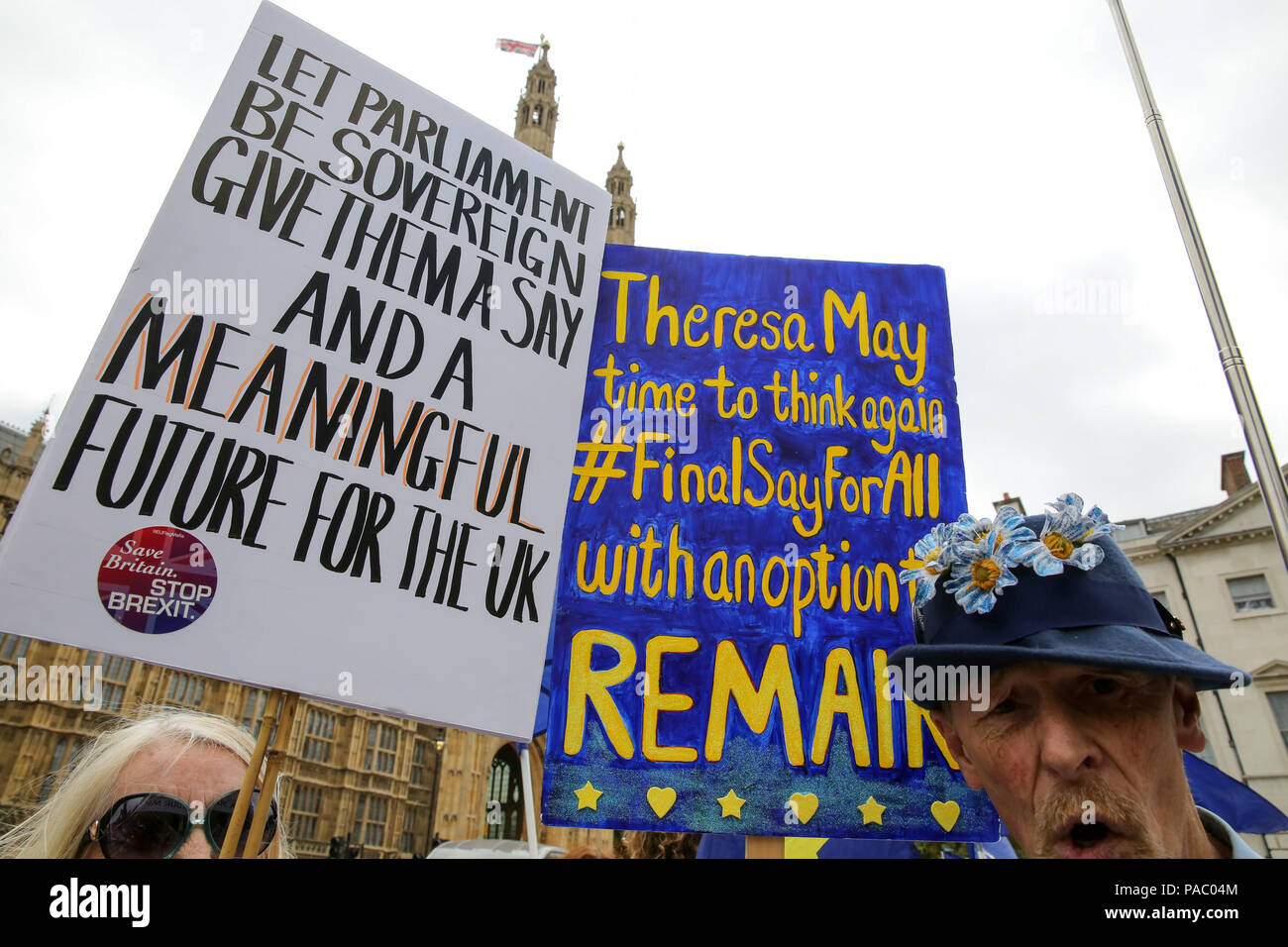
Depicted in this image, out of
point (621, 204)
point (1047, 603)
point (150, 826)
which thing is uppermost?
point (621, 204)

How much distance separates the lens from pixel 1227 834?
2025 millimetres

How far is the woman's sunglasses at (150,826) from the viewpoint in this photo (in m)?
2.09

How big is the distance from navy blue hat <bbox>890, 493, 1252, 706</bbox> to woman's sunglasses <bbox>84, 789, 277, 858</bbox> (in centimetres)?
202

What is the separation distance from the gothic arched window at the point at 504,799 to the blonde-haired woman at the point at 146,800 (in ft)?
99.3

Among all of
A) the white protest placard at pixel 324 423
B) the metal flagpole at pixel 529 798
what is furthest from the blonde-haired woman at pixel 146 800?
the metal flagpole at pixel 529 798

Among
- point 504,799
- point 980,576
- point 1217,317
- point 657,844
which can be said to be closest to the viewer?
point 980,576

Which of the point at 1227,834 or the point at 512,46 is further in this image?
the point at 512,46

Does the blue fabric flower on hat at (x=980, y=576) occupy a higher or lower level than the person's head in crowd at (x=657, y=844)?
higher

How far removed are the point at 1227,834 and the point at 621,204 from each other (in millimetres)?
51487
